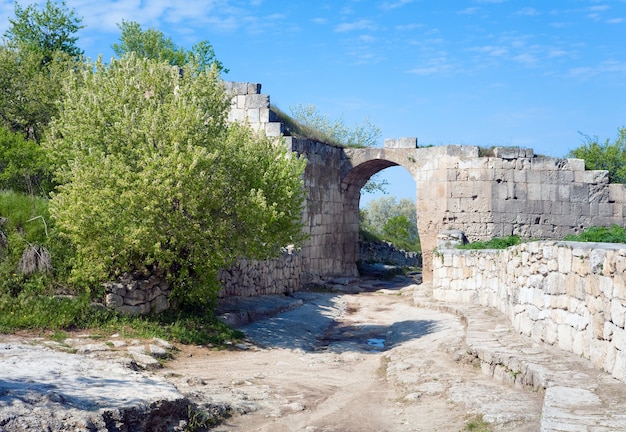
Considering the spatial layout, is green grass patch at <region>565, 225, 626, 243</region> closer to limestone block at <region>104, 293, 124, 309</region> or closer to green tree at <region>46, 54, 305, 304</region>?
green tree at <region>46, 54, 305, 304</region>

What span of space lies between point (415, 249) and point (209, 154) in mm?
26898

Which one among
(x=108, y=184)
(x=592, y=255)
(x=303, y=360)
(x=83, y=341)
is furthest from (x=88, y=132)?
(x=592, y=255)

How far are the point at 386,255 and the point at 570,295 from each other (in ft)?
77.9

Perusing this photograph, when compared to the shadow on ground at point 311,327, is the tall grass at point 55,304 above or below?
above

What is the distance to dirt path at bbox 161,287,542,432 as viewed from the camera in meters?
7.69

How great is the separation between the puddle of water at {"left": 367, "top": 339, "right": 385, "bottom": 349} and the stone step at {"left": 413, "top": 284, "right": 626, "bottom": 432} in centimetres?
199

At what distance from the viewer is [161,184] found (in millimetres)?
11992

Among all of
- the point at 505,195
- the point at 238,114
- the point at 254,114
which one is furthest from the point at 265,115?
the point at 505,195

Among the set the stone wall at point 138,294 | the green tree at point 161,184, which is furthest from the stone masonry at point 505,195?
the stone wall at point 138,294

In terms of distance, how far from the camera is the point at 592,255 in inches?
323

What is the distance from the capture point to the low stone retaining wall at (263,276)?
16.6 meters

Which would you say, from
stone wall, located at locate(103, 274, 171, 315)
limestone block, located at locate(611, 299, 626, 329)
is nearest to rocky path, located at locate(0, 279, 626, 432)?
limestone block, located at locate(611, 299, 626, 329)

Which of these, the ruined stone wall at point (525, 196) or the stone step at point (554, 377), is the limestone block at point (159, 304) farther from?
the ruined stone wall at point (525, 196)

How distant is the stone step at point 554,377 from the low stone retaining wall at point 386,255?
62.3ft
